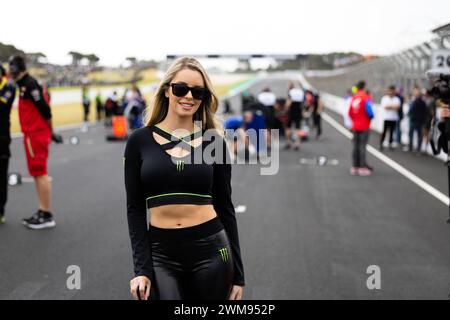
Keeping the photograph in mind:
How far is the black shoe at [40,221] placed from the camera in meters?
7.70

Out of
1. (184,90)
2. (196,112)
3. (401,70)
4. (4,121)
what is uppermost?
(401,70)

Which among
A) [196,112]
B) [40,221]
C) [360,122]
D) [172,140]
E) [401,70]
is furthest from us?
[401,70]

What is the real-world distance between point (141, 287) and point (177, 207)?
0.39 metres

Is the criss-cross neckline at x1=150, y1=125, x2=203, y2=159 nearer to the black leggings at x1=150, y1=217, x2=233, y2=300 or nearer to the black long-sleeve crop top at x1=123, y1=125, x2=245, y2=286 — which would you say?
the black long-sleeve crop top at x1=123, y1=125, x2=245, y2=286

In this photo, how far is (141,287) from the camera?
2.69 meters

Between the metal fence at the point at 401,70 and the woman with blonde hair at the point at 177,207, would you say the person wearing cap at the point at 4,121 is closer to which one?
the woman with blonde hair at the point at 177,207

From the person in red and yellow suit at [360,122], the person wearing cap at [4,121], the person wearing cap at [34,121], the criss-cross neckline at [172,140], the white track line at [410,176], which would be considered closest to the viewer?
the criss-cross neckline at [172,140]

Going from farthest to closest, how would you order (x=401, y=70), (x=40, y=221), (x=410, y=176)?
(x=401, y=70)
(x=410, y=176)
(x=40, y=221)

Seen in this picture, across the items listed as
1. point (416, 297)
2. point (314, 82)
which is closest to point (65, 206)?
point (416, 297)

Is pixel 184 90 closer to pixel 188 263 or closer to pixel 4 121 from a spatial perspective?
pixel 188 263

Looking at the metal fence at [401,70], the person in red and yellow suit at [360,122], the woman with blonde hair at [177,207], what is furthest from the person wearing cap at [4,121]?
the metal fence at [401,70]

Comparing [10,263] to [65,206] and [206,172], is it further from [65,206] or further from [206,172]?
[206,172]

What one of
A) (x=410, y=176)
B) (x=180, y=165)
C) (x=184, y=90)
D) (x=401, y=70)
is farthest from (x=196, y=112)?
(x=401, y=70)

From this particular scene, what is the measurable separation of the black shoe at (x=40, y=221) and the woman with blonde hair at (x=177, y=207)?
5264 millimetres
